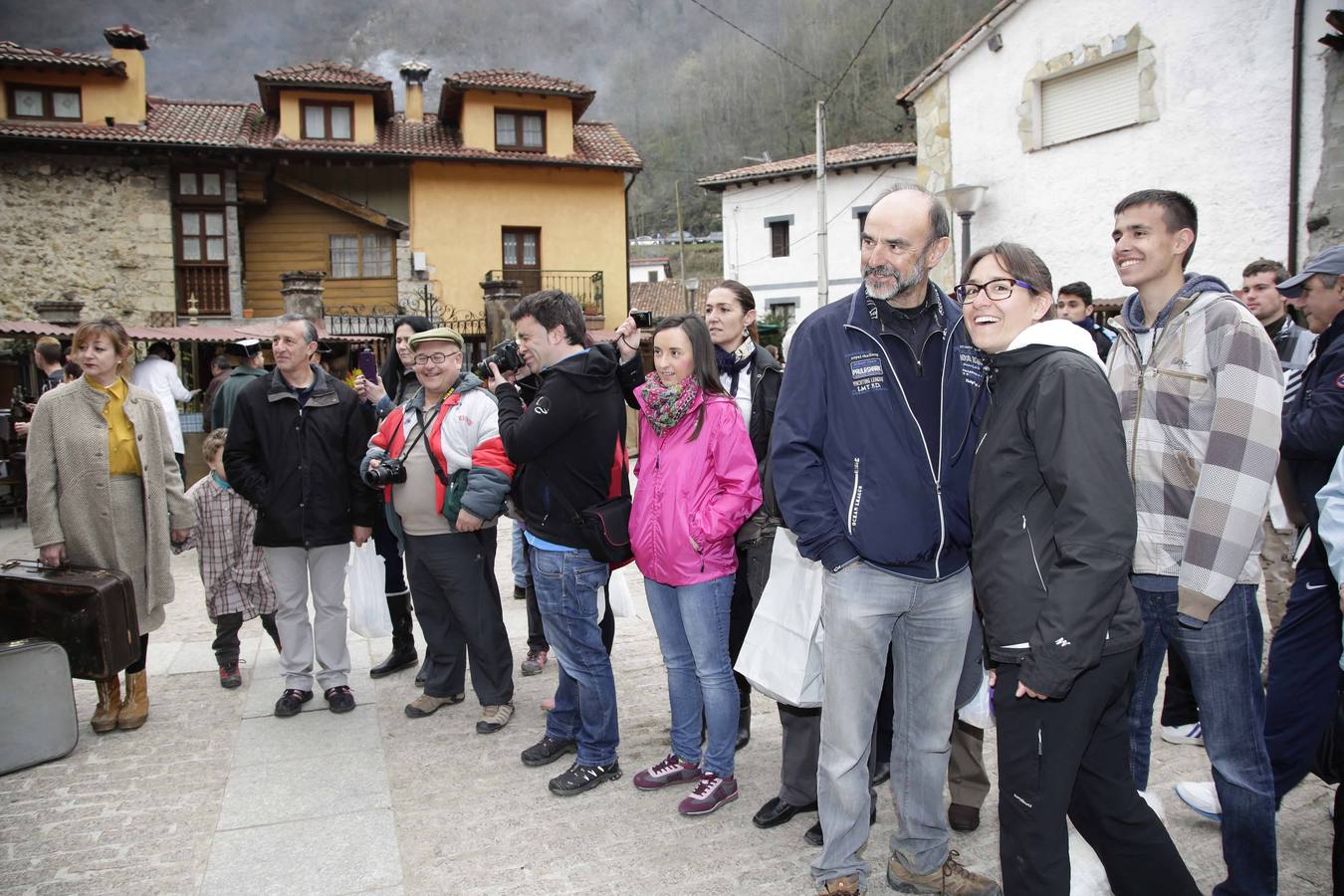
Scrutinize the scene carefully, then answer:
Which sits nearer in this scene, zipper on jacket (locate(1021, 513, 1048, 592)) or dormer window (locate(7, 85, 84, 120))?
zipper on jacket (locate(1021, 513, 1048, 592))

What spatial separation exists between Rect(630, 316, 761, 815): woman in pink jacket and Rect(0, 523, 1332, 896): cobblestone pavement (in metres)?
0.36

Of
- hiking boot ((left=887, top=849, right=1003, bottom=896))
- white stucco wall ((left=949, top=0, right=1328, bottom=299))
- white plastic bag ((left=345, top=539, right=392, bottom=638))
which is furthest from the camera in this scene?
white stucco wall ((left=949, top=0, right=1328, bottom=299))

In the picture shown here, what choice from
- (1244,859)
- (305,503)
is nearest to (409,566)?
(305,503)

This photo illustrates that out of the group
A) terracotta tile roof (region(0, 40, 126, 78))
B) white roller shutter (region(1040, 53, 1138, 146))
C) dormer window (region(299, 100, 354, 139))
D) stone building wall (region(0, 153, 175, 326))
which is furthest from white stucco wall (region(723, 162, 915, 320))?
terracotta tile roof (region(0, 40, 126, 78))

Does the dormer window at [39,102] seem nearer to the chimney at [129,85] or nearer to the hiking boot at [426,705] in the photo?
the chimney at [129,85]

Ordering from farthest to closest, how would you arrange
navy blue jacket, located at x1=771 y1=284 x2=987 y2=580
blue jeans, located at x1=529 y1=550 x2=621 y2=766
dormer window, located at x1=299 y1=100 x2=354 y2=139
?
dormer window, located at x1=299 y1=100 x2=354 y2=139, blue jeans, located at x1=529 y1=550 x2=621 y2=766, navy blue jacket, located at x1=771 y1=284 x2=987 y2=580

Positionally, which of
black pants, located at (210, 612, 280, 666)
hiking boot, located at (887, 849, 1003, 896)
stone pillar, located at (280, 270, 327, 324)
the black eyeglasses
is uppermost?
stone pillar, located at (280, 270, 327, 324)

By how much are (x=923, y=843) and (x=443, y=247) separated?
77.1ft

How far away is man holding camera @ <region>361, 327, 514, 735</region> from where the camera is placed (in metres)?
4.38

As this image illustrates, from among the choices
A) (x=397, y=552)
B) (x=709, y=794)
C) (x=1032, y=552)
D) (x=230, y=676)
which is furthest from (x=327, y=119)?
(x=1032, y=552)

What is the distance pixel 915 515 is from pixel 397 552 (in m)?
3.72

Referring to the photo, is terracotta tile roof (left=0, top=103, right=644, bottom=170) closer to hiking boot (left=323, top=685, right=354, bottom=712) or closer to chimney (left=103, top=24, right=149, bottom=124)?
chimney (left=103, top=24, right=149, bottom=124)

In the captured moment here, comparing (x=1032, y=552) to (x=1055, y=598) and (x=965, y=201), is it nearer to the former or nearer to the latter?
(x=1055, y=598)

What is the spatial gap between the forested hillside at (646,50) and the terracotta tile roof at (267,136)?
2.69 meters
